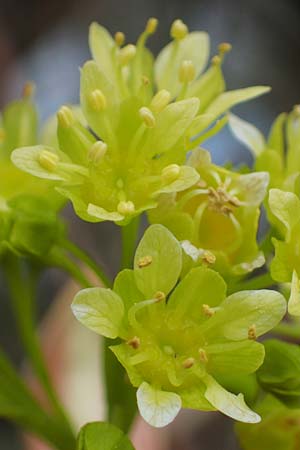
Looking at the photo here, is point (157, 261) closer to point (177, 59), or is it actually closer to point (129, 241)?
point (129, 241)

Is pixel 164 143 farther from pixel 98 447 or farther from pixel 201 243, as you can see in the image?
pixel 98 447

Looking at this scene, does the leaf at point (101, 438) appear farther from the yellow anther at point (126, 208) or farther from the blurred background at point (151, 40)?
the blurred background at point (151, 40)

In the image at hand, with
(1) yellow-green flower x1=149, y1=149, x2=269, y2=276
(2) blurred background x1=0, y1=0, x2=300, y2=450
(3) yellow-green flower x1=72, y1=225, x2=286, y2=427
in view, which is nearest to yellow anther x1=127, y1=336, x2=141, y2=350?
(3) yellow-green flower x1=72, y1=225, x2=286, y2=427

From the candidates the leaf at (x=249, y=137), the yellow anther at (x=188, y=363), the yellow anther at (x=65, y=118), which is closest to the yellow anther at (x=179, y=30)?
the leaf at (x=249, y=137)

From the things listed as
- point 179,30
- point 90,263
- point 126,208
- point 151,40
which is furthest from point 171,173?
point 151,40

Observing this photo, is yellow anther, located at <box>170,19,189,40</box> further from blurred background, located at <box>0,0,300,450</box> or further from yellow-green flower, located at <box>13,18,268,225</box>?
blurred background, located at <box>0,0,300,450</box>

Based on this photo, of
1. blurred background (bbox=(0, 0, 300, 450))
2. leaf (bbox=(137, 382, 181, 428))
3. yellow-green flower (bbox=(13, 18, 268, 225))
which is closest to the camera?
leaf (bbox=(137, 382, 181, 428))
